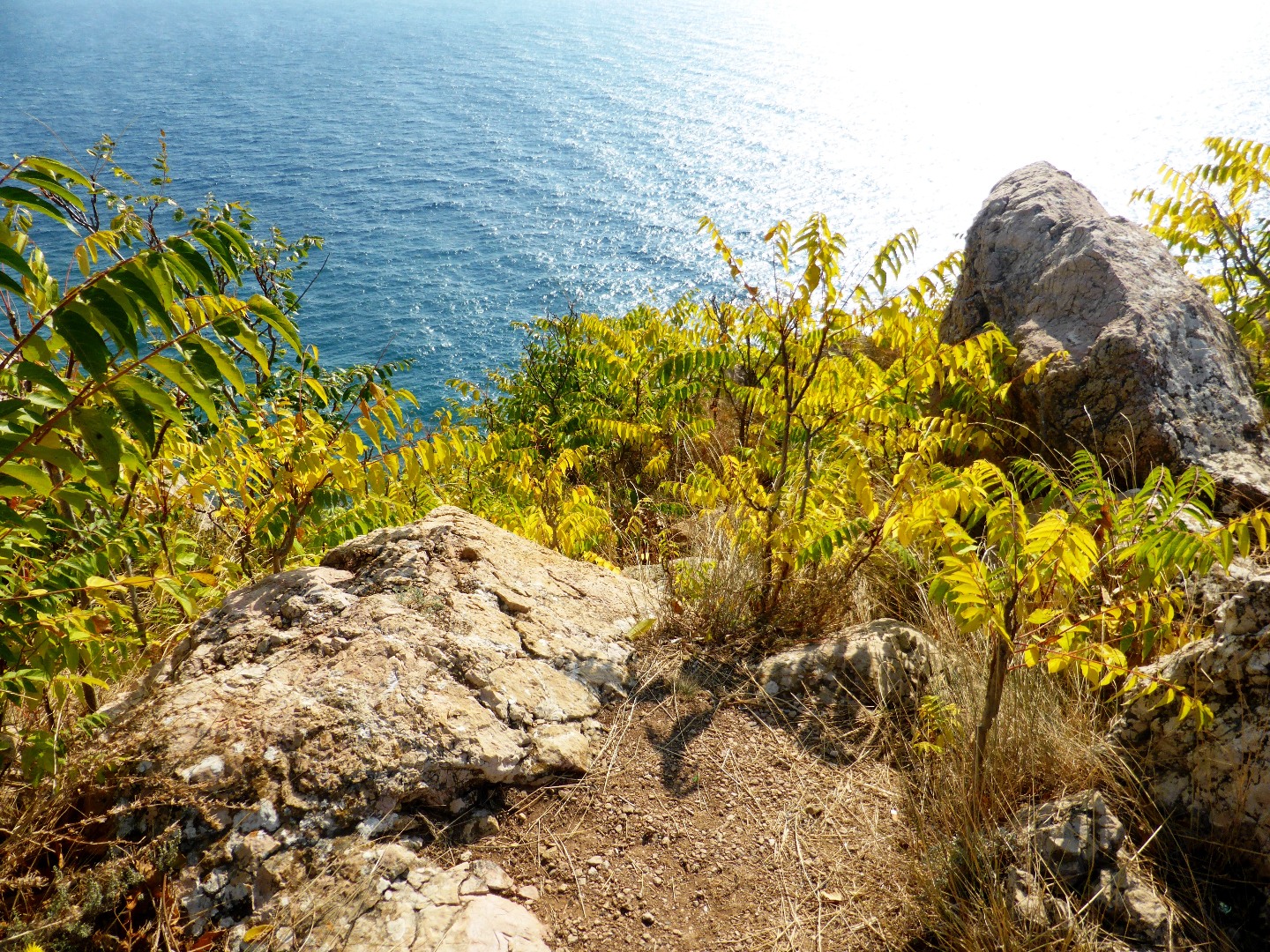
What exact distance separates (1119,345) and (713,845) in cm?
498

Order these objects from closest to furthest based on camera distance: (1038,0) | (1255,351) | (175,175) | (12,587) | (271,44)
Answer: (12,587)
(1255,351)
(175,175)
(271,44)
(1038,0)

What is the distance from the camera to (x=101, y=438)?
1827mm

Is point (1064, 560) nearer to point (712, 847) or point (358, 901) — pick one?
point (712, 847)

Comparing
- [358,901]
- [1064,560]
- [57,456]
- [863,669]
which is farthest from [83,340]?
[863,669]

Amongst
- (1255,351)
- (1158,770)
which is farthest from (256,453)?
(1255,351)

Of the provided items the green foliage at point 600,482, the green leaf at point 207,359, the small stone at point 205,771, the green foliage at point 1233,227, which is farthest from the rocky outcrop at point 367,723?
the green foliage at point 1233,227

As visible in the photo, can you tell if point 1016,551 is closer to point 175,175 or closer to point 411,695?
point 411,695

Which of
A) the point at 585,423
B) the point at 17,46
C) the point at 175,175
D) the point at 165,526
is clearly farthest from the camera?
the point at 17,46

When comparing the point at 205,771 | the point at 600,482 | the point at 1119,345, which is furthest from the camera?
the point at 600,482

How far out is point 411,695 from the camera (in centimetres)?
322

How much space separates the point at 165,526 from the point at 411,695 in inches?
69.1

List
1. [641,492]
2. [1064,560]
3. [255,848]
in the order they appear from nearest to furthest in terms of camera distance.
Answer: [1064,560] → [255,848] → [641,492]

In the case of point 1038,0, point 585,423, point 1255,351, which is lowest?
point 585,423

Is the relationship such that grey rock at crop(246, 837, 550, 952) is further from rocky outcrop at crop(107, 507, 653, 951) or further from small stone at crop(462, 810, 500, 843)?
small stone at crop(462, 810, 500, 843)
